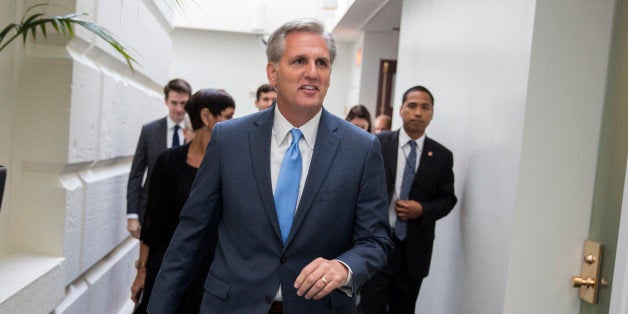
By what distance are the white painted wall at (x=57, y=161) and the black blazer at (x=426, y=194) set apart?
1869 mm

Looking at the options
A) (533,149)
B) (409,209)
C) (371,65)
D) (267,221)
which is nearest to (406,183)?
(409,209)

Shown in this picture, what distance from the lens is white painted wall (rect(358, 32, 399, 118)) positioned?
1160 centimetres

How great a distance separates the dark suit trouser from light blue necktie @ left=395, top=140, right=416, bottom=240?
2.5 inches

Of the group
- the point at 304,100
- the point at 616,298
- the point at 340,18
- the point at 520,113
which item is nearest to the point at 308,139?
the point at 304,100

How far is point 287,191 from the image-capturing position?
6.98ft

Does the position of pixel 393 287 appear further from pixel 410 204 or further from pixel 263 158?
pixel 263 158

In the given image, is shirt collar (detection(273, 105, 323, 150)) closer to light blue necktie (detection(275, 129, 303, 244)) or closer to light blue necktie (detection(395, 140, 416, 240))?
light blue necktie (detection(275, 129, 303, 244))

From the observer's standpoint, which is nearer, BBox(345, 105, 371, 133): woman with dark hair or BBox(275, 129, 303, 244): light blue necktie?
BBox(275, 129, 303, 244): light blue necktie

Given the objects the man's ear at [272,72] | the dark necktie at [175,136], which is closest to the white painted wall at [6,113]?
the man's ear at [272,72]

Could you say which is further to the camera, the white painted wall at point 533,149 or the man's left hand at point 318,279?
the white painted wall at point 533,149

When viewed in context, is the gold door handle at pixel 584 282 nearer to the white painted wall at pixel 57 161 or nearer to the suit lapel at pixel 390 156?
the suit lapel at pixel 390 156

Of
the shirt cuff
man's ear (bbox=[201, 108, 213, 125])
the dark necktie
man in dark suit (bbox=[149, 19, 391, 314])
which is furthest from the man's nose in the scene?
the dark necktie

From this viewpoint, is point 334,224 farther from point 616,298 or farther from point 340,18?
point 340,18

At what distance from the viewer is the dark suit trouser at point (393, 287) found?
4.39 m
